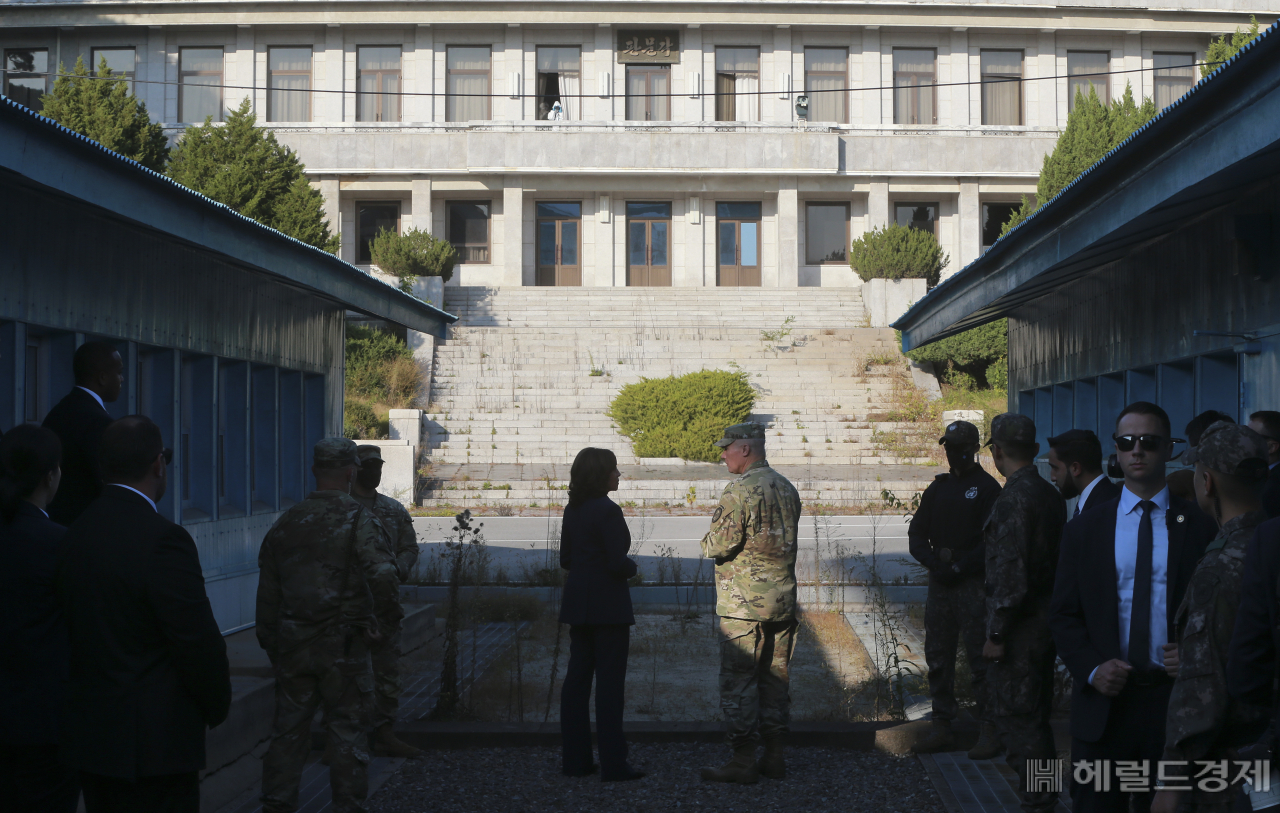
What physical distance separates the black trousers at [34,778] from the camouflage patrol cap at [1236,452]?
393 cm

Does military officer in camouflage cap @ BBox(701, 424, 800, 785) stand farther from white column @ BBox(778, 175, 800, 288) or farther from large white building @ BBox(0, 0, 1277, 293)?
white column @ BBox(778, 175, 800, 288)

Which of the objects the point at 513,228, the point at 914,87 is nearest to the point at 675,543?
the point at 513,228

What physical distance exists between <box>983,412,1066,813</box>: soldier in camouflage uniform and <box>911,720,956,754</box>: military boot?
1.43 m

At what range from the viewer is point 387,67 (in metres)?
42.3

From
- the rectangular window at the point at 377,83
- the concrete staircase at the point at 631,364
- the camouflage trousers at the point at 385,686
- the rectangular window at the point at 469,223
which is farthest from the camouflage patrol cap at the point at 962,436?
the rectangular window at the point at 377,83

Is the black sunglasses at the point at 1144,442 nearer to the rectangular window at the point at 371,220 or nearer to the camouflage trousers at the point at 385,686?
the camouflage trousers at the point at 385,686

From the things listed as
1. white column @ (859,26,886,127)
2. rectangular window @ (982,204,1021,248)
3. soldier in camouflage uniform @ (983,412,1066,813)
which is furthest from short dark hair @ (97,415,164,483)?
rectangular window @ (982,204,1021,248)

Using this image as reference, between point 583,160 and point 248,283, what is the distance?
30.2 m

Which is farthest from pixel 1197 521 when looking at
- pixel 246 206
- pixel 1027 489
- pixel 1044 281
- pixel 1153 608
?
pixel 246 206

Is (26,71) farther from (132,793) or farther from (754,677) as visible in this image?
(132,793)

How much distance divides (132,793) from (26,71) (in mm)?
45055

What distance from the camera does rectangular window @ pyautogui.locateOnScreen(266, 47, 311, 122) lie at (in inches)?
1652

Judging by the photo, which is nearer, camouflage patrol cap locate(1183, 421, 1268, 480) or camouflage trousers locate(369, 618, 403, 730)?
camouflage patrol cap locate(1183, 421, 1268, 480)

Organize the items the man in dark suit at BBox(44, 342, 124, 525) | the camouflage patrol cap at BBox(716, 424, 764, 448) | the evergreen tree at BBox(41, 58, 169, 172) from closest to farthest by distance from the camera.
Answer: the man in dark suit at BBox(44, 342, 124, 525) < the camouflage patrol cap at BBox(716, 424, 764, 448) < the evergreen tree at BBox(41, 58, 169, 172)
